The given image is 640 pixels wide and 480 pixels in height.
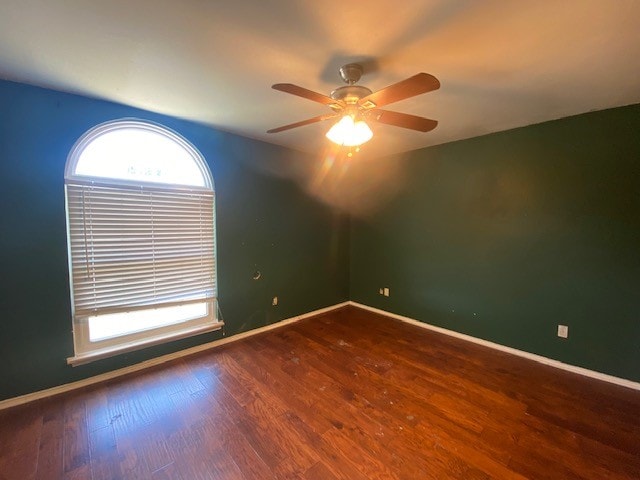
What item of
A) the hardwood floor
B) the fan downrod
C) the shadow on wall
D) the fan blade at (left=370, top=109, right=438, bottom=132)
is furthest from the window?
the fan blade at (left=370, top=109, right=438, bottom=132)

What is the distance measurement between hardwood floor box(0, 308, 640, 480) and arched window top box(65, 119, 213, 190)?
1806 millimetres

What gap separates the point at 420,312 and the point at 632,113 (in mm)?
2746

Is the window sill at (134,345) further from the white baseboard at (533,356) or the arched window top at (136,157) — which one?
the white baseboard at (533,356)

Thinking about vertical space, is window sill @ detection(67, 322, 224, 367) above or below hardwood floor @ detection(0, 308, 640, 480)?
above

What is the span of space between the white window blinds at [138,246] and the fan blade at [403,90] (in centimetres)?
202

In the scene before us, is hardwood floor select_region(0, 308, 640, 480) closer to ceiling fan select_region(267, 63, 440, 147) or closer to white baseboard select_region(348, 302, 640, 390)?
white baseboard select_region(348, 302, 640, 390)

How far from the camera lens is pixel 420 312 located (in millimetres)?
3541

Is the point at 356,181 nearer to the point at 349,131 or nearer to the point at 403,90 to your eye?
the point at 349,131

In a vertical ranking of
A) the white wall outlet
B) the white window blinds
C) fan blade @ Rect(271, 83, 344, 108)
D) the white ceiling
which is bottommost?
the white wall outlet

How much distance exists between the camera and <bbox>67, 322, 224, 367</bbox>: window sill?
2.15 meters

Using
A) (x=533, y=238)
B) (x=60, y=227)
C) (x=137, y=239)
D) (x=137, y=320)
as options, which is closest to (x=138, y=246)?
(x=137, y=239)

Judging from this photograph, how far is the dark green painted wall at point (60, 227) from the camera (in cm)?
189

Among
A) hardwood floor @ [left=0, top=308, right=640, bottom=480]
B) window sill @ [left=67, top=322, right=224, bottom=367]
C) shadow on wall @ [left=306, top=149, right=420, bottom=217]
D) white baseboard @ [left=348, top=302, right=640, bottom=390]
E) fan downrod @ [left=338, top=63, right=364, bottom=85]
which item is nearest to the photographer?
hardwood floor @ [left=0, top=308, right=640, bottom=480]

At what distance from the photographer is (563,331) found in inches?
98.4
